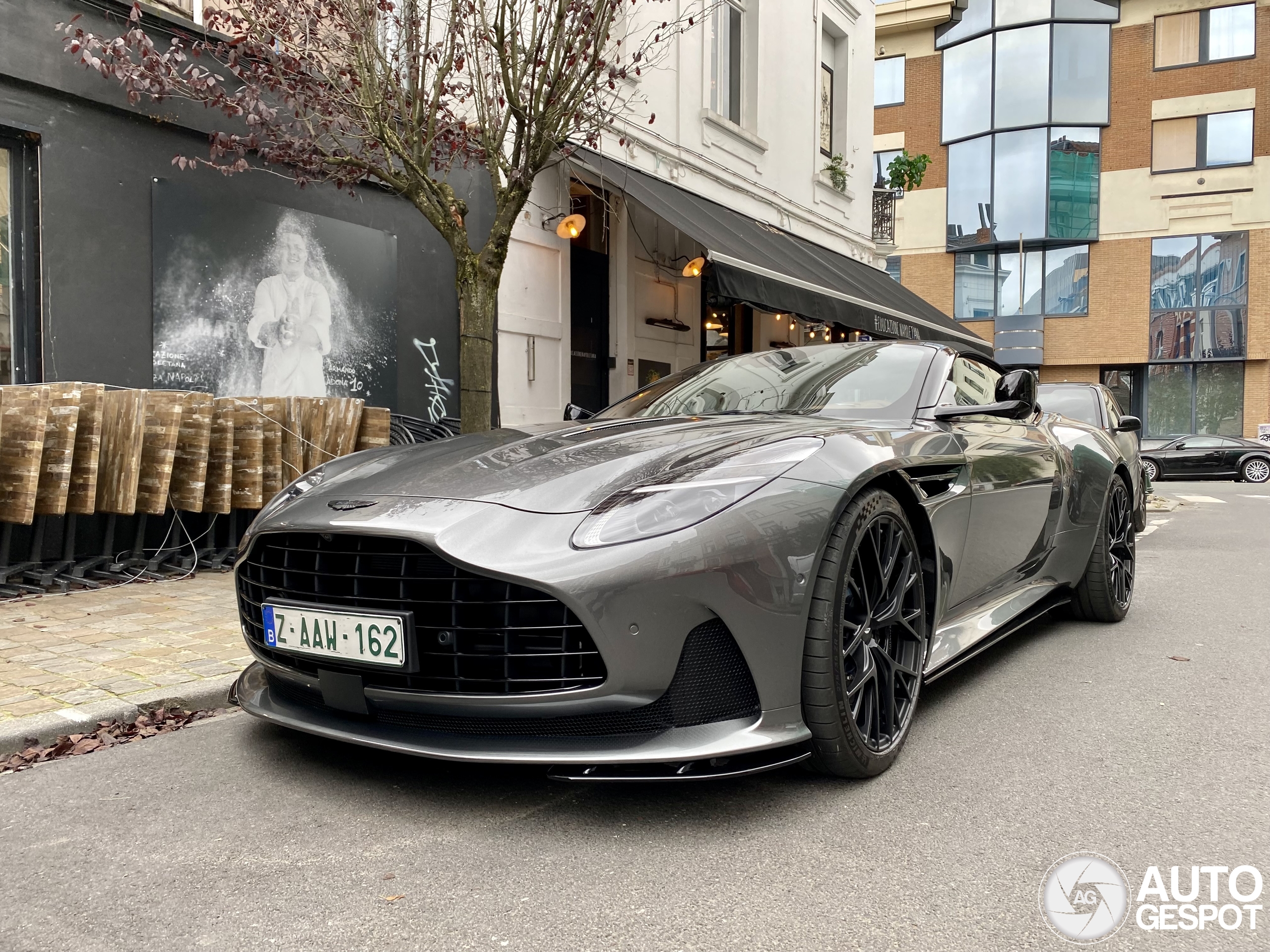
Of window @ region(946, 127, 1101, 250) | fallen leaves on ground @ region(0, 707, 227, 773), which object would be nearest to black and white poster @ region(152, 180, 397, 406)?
fallen leaves on ground @ region(0, 707, 227, 773)

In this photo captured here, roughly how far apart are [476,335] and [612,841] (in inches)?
172

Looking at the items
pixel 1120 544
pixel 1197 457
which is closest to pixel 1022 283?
pixel 1197 457

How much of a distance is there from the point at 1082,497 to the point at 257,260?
5684 mm

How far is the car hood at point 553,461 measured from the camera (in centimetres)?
241

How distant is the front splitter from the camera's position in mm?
2158

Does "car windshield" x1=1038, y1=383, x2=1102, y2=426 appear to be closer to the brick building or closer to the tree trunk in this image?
the tree trunk

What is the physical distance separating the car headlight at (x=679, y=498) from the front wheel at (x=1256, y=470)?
22888 mm

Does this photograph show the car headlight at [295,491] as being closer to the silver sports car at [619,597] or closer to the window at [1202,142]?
the silver sports car at [619,597]

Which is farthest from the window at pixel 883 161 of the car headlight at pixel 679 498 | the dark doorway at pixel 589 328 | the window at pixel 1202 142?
the car headlight at pixel 679 498

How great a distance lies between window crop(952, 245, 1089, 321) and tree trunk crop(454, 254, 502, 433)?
2754 centimetres

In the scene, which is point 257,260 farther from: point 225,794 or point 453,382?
point 225,794

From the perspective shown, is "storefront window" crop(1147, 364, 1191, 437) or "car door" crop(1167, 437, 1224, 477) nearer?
"car door" crop(1167, 437, 1224, 477)

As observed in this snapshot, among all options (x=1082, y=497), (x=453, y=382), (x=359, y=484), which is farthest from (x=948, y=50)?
(x=359, y=484)

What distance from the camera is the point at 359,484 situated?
2.69 meters
